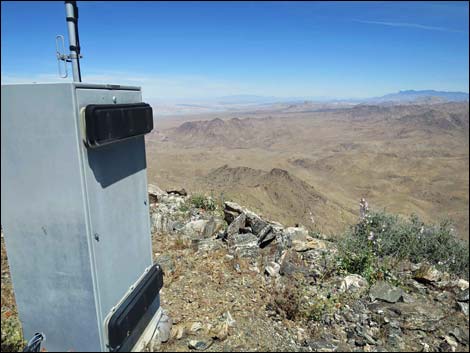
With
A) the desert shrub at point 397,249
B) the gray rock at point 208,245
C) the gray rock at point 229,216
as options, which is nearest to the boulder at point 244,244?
the gray rock at point 208,245

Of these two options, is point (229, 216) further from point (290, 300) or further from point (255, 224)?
point (290, 300)

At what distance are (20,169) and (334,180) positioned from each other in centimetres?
2932

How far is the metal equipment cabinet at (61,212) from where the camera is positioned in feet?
4.54

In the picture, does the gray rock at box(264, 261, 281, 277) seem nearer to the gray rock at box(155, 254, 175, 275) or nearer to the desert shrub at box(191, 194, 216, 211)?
the gray rock at box(155, 254, 175, 275)

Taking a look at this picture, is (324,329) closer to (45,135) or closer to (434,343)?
(434,343)

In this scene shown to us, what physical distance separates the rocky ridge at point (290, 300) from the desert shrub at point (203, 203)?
3.96 feet

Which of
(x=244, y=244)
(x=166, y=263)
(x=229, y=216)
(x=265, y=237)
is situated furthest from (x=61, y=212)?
(x=229, y=216)

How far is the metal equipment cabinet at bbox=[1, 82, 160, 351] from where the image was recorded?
1.38 m

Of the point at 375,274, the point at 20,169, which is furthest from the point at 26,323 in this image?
the point at 375,274

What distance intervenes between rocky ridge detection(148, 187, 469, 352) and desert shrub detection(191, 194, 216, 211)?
1208 millimetres

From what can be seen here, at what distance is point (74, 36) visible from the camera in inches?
68.6

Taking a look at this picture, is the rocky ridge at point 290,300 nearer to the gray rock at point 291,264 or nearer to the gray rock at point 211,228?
the gray rock at point 291,264

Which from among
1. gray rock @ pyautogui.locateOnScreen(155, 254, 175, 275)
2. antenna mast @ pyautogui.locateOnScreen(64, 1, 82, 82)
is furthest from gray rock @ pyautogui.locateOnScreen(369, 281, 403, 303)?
antenna mast @ pyautogui.locateOnScreen(64, 1, 82, 82)

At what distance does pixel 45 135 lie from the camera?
140 cm
